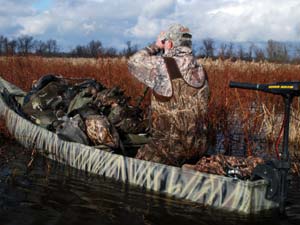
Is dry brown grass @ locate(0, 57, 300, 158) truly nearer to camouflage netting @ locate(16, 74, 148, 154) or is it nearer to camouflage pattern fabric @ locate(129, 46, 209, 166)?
camouflage pattern fabric @ locate(129, 46, 209, 166)

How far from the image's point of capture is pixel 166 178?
16.5ft

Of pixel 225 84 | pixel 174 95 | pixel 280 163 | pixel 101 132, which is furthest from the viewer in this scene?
pixel 225 84

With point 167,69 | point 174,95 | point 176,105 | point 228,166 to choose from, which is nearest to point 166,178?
point 228,166

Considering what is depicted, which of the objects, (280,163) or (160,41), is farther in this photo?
(160,41)

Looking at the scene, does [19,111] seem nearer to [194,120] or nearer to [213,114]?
[213,114]

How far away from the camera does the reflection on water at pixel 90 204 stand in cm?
455

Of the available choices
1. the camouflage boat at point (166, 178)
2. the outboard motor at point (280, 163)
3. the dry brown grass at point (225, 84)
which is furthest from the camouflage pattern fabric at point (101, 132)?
the outboard motor at point (280, 163)

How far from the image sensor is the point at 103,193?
5.36 meters

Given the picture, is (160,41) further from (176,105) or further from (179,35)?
(176,105)

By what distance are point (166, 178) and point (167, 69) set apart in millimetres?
1211

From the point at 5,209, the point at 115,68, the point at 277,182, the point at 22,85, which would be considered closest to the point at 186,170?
the point at 277,182

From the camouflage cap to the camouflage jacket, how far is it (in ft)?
0.28

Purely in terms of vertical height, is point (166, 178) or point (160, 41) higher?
point (160, 41)

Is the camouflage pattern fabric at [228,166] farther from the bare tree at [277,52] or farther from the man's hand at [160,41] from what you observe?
the bare tree at [277,52]
